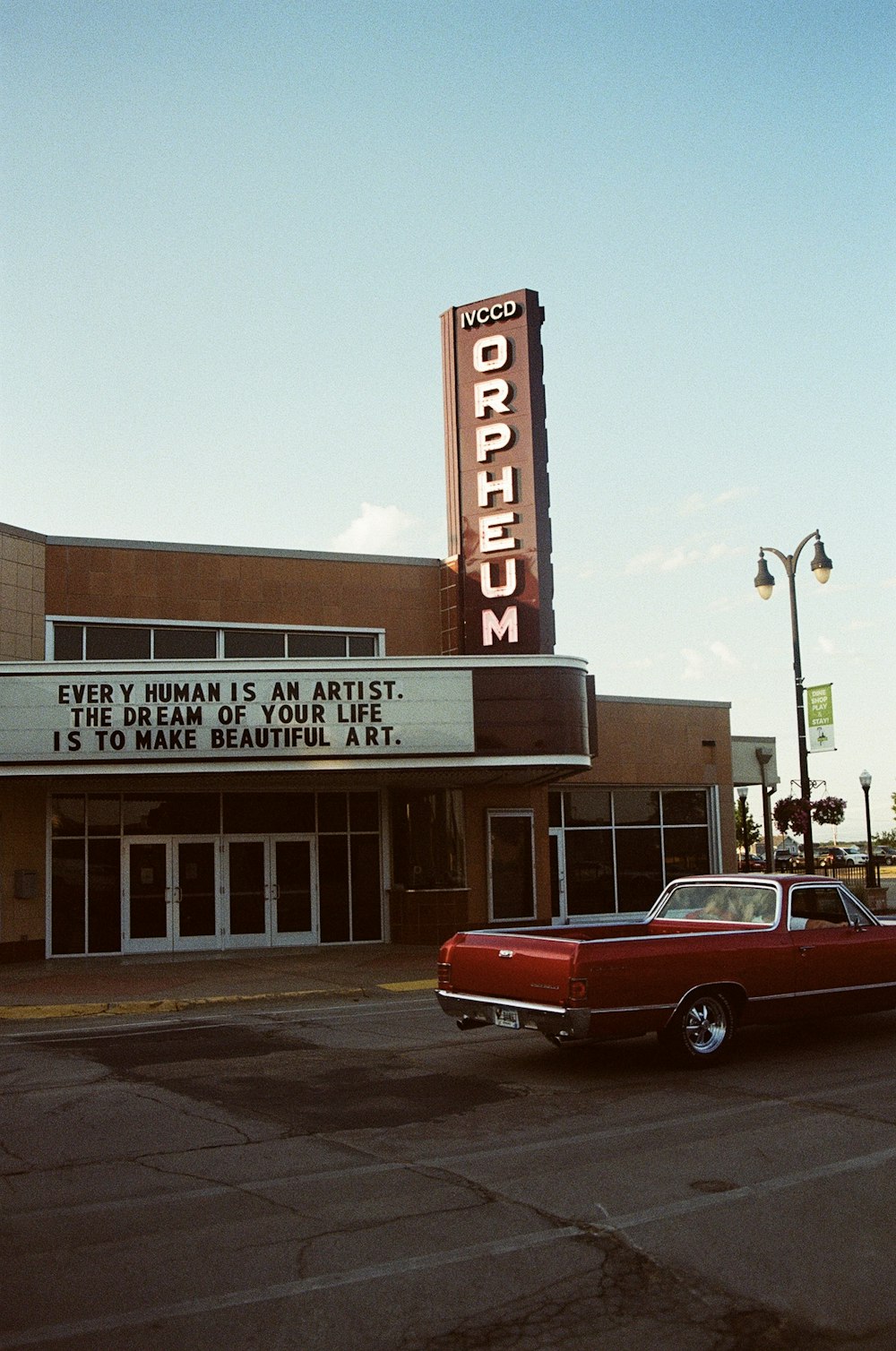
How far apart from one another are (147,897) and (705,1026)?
49.0 feet

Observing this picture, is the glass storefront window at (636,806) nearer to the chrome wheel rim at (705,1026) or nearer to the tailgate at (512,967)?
the tailgate at (512,967)

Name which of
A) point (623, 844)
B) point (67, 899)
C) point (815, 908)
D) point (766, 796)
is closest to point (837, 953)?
point (815, 908)

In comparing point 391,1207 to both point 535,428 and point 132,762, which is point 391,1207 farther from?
point 535,428

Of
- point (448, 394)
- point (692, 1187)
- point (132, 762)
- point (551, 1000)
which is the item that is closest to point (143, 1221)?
point (692, 1187)

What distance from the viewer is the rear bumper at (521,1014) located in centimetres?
991

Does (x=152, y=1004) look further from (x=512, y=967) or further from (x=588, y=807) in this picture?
(x=588, y=807)

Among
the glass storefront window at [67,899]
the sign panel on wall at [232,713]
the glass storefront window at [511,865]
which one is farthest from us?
the glass storefront window at [511,865]

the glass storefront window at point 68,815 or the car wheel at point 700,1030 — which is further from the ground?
the glass storefront window at point 68,815

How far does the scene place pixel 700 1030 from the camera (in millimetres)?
10789

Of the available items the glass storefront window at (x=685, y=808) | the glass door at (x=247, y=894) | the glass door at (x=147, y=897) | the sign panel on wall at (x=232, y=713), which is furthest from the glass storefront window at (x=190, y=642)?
the glass storefront window at (x=685, y=808)

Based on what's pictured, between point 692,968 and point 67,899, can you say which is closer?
point 692,968

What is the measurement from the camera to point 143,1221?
6.53m

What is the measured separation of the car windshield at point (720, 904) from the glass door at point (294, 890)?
42.2ft

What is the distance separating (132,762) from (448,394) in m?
9.55
